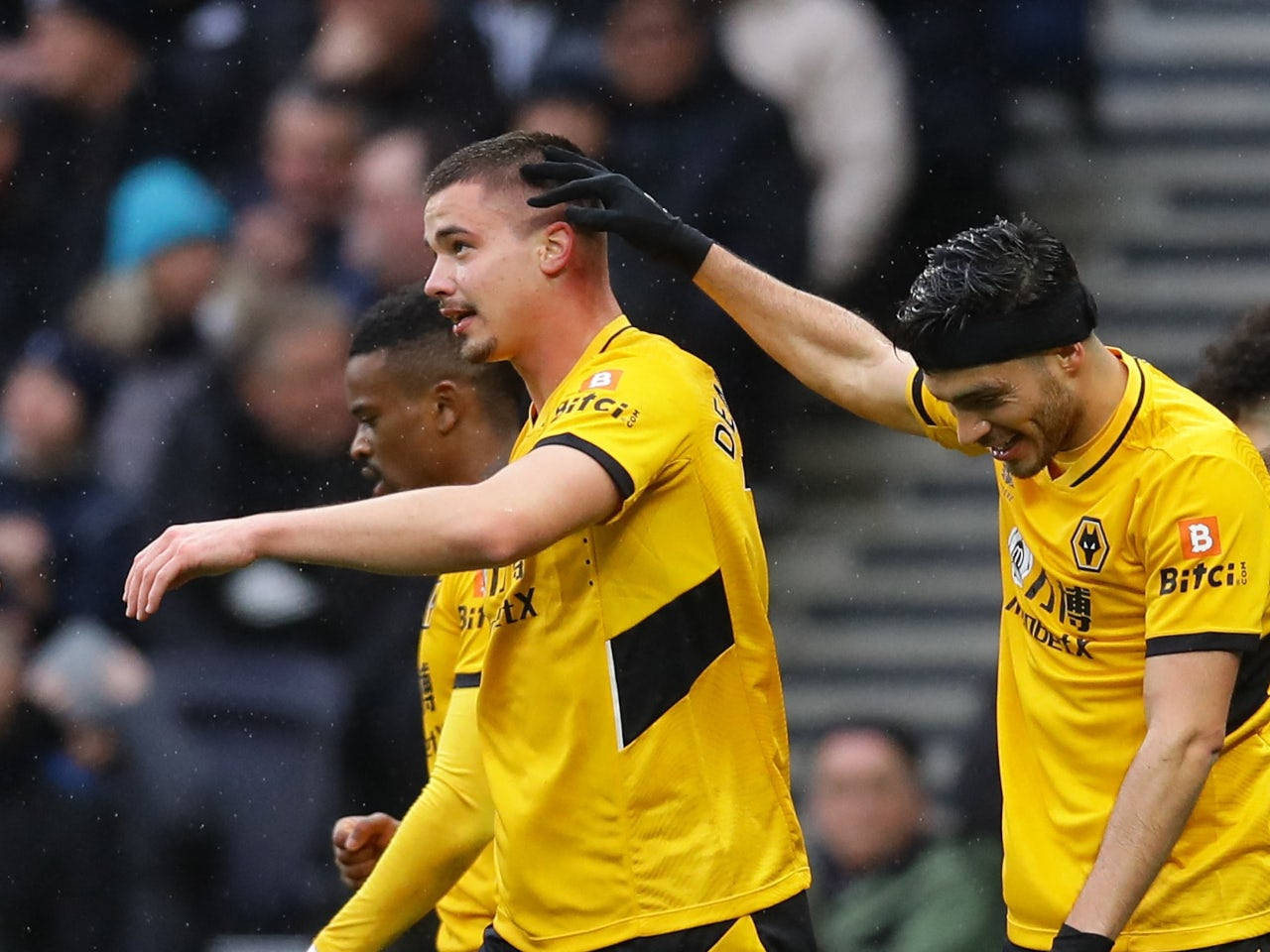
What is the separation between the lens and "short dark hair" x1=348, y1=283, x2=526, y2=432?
171 inches

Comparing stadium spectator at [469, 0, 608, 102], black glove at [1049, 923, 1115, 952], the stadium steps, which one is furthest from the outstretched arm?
stadium spectator at [469, 0, 608, 102]

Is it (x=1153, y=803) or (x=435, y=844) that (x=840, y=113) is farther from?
(x=1153, y=803)

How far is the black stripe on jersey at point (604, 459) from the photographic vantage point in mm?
3154

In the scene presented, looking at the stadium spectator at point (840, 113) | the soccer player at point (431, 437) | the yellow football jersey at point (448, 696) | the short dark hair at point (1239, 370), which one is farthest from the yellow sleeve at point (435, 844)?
the stadium spectator at point (840, 113)

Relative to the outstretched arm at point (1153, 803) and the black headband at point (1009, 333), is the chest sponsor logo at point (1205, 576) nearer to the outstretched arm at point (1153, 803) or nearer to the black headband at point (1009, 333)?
the outstretched arm at point (1153, 803)

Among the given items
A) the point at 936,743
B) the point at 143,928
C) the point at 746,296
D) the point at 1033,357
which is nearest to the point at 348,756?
the point at 143,928

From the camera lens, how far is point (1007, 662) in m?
3.64

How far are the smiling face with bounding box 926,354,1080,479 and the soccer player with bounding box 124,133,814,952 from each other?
375 mm

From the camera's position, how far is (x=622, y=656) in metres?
3.28

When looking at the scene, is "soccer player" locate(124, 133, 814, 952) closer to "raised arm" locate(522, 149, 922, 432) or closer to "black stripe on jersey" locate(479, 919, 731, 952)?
"black stripe on jersey" locate(479, 919, 731, 952)

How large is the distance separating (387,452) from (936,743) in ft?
9.24

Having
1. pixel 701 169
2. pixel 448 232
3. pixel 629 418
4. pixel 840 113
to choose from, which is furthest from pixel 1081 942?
pixel 840 113

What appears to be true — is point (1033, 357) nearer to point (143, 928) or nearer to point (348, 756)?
point (348, 756)

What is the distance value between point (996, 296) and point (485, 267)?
83cm
